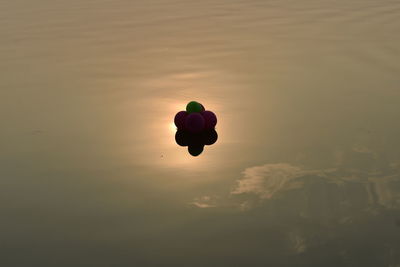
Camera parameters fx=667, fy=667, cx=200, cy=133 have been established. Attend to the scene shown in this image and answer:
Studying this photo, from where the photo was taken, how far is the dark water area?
7.16 m

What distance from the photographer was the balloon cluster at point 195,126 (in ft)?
31.1

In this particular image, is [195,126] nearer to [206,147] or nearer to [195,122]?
[195,122]

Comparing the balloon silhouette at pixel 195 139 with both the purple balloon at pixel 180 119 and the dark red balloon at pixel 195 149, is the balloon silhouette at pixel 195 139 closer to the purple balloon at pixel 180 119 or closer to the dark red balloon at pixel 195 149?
the dark red balloon at pixel 195 149

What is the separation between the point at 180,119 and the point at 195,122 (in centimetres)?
29

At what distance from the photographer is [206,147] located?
30.5 ft

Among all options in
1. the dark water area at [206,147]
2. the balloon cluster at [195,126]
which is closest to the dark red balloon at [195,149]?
the balloon cluster at [195,126]

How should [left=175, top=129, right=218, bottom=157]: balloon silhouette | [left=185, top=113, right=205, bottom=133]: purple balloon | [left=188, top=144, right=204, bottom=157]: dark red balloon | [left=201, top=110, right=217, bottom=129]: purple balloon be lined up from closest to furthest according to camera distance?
[left=188, top=144, right=204, bottom=157]: dark red balloon < [left=175, top=129, right=218, bottom=157]: balloon silhouette < [left=185, top=113, right=205, bottom=133]: purple balloon < [left=201, top=110, right=217, bottom=129]: purple balloon

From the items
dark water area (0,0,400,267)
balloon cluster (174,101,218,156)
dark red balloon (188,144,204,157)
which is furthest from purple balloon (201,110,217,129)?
dark red balloon (188,144,204,157)

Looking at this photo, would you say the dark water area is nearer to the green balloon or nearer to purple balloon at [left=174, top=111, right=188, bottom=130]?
purple balloon at [left=174, top=111, right=188, bottom=130]

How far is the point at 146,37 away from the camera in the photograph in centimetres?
1462

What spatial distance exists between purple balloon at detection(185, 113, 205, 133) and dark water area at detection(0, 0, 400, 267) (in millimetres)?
363

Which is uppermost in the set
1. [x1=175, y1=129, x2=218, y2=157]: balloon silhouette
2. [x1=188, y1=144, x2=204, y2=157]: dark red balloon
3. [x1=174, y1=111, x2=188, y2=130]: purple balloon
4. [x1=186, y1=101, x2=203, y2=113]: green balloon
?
[x1=186, y1=101, x2=203, y2=113]: green balloon

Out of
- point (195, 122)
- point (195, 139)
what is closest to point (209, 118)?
point (195, 122)

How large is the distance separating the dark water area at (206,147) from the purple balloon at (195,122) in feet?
1.19
